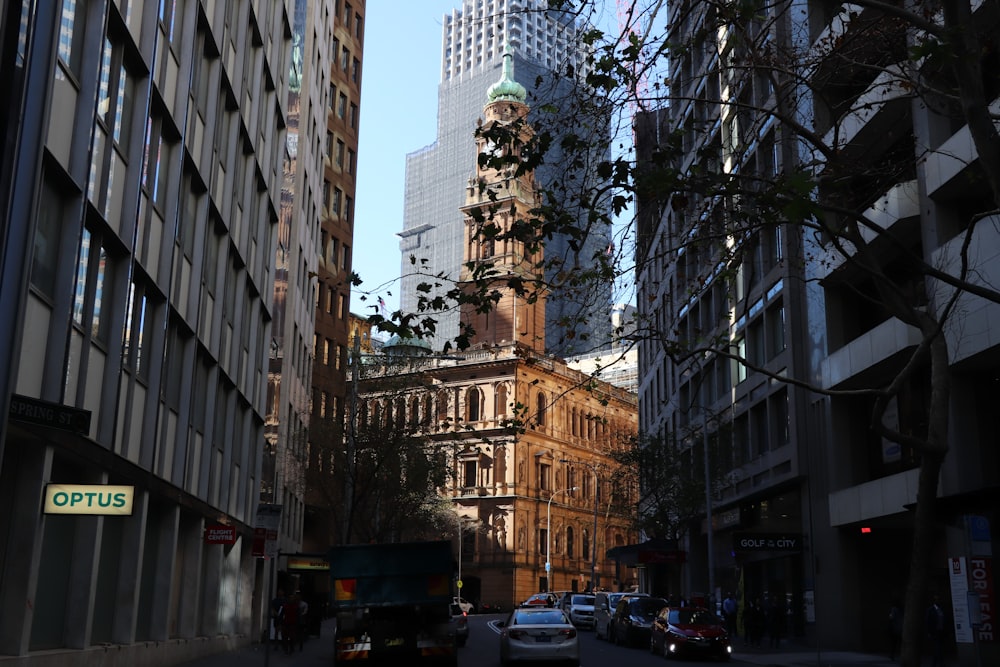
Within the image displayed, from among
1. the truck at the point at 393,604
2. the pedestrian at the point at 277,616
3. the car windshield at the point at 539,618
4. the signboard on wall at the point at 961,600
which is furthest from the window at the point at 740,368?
the signboard on wall at the point at 961,600

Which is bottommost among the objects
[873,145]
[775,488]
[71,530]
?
[71,530]

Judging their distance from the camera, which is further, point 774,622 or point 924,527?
point 774,622

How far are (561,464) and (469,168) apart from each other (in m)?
79.0

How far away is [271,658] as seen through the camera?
30.2 meters

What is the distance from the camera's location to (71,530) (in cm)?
1830

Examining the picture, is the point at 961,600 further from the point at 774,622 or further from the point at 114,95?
the point at 774,622

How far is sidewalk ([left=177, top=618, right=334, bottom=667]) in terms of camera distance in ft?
88.4

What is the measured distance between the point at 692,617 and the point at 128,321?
18.3m

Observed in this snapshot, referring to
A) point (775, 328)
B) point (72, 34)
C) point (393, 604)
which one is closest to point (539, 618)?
point (393, 604)

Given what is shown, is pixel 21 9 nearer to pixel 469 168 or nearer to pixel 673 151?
pixel 673 151

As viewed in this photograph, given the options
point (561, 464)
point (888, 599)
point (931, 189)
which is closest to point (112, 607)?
point (931, 189)

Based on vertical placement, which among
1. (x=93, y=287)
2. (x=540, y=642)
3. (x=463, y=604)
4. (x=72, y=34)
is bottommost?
(x=540, y=642)

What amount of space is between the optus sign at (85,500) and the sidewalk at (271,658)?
9.31m

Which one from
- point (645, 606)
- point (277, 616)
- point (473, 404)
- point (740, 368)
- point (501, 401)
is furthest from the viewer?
→ point (473, 404)
